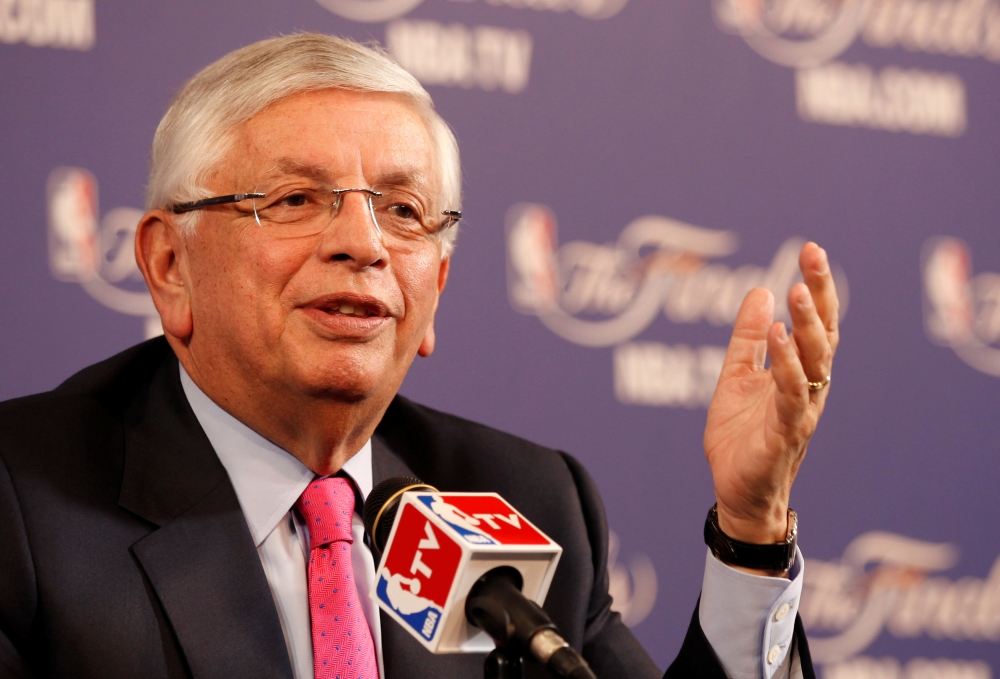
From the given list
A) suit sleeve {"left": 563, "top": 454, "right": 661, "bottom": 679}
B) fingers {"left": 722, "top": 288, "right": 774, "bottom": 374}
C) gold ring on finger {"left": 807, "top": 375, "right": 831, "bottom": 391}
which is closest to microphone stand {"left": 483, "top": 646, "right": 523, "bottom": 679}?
gold ring on finger {"left": 807, "top": 375, "right": 831, "bottom": 391}

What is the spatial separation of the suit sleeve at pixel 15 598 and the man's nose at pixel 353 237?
0.64 m

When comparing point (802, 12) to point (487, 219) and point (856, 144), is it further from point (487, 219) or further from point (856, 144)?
point (487, 219)

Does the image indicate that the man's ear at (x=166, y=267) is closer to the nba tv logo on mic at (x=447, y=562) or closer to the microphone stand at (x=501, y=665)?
the nba tv logo on mic at (x=447, y=562)

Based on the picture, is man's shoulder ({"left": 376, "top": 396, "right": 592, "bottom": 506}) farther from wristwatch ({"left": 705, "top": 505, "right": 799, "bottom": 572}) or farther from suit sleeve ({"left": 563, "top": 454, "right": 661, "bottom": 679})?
wristwatch ({"left": 705, "top": 505, "right": 799, "bottom": 572})

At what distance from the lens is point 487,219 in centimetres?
278

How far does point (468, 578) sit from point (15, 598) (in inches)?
30.0

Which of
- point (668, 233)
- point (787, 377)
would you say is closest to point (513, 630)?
point (787, 377)

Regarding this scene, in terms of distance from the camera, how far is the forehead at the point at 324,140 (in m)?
1.72

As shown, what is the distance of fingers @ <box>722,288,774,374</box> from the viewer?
166cm

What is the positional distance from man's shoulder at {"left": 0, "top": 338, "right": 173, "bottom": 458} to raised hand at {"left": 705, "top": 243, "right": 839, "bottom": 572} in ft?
3.43

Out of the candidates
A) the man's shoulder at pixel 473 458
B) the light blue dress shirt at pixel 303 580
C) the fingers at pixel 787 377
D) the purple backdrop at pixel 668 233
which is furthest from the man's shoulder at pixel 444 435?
the fingers at pixel 787 377

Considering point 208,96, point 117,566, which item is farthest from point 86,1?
point 117,566

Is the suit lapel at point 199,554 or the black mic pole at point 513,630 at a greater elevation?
the black mic pole at point 513,630

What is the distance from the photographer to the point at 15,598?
4.79ft
